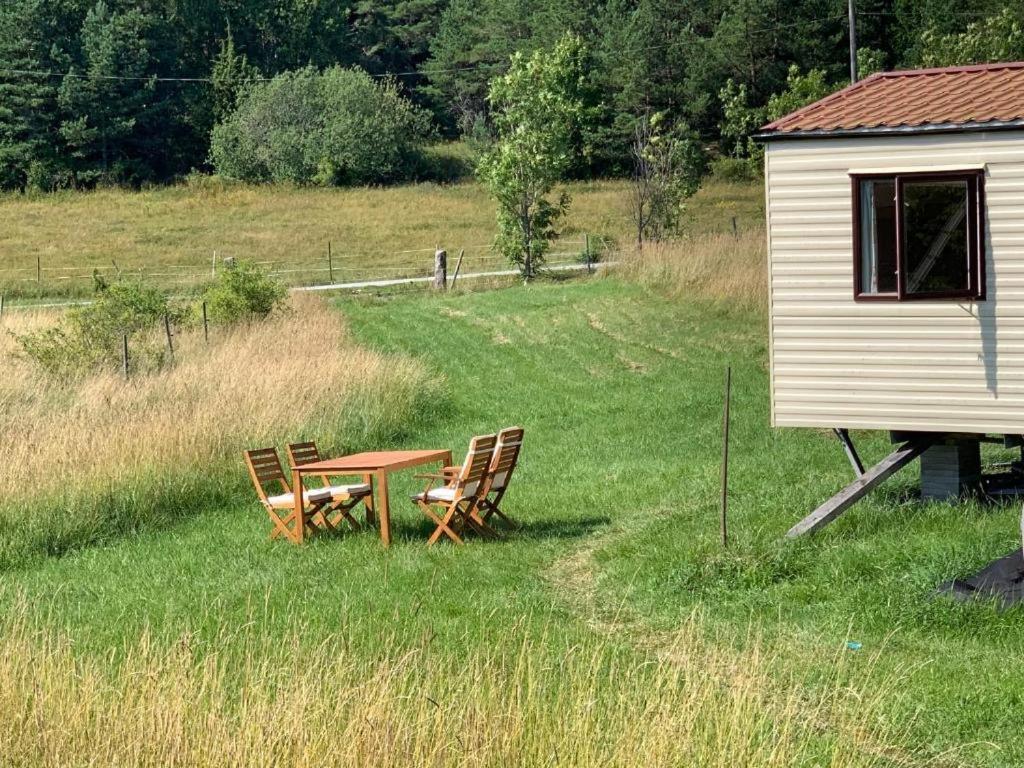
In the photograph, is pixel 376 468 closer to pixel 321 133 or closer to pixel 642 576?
pixel 642 576

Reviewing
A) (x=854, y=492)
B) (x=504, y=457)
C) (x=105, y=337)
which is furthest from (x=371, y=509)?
(x=105, y=337)

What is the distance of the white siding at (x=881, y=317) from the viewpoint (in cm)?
1152

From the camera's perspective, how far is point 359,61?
96562 mm

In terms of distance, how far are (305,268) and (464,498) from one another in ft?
116

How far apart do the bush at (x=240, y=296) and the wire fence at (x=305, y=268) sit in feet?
45.1

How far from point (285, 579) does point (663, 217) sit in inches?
1273

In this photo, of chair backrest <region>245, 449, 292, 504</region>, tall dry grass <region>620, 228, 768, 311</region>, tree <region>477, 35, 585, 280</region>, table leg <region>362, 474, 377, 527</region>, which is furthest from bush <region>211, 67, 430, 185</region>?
table leg <region>362, 474, 377, 527</region>

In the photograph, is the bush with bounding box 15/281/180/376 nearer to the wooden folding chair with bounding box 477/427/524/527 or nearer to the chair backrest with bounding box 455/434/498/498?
the wooden folding chair with bounding box 477/427/524/527

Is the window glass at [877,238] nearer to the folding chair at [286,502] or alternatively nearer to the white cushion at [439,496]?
the white cushion at [439,496]

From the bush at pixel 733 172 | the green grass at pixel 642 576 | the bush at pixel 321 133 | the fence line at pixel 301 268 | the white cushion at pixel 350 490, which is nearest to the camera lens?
the green grass at pixel 642 576

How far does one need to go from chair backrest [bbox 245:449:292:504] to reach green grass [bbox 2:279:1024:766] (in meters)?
0.41

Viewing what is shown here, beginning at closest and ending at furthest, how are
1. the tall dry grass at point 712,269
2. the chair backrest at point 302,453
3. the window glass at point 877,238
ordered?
the window glass at point 877,238, the chair backrest at point 302,453, the tall dry grass at point 712,269

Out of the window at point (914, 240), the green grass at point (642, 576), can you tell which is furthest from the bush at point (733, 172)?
the window at point (914, 240)

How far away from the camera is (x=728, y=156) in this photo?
73812 millimetres
